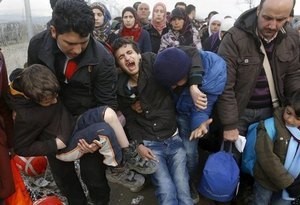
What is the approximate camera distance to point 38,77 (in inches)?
75.2

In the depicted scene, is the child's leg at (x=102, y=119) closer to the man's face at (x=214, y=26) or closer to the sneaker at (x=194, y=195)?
the sneaker at (x=194, y=195)

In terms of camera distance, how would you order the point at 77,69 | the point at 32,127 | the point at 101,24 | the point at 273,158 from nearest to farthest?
the point at 32,127
the point at 77,69
the point at 273,158
the point at 101,24

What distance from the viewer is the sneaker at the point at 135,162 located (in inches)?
106

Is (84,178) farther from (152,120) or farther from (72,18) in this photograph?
(72,18)

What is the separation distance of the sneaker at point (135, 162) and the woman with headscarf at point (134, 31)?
5.96ft

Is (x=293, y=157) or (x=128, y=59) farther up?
(x=128, y=59)

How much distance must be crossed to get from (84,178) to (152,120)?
688 millimetres

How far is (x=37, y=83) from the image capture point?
1.90 m

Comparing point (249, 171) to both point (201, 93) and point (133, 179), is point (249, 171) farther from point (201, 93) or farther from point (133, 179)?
point (133, 179)

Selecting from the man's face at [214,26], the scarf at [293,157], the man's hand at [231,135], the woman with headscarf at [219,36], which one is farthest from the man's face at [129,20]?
the scarf at [293,157]

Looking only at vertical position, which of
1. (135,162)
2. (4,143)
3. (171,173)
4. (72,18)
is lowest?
(135,162)

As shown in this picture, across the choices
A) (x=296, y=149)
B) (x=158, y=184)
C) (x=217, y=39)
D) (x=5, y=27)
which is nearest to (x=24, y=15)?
(x=5, y=27)

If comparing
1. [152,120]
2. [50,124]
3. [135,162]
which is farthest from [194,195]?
[50,124]

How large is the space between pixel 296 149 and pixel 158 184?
108cm
